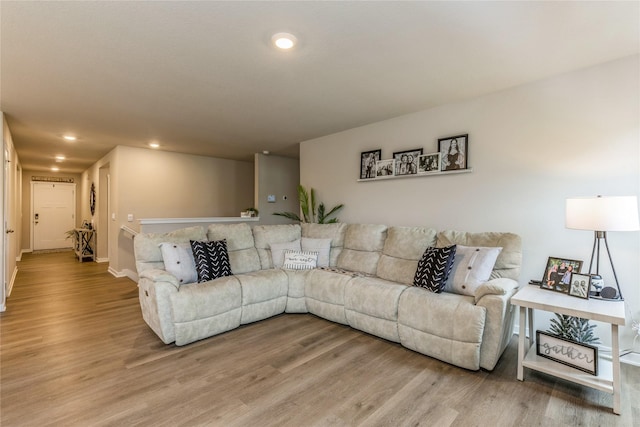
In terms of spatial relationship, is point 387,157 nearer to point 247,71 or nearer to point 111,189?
point 247,71

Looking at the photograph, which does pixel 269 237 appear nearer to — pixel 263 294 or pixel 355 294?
pixel 263 294

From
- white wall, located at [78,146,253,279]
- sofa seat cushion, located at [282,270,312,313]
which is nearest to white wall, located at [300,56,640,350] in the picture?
sofa seat cushion, located at [282,270,312,313]

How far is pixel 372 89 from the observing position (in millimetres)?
2953

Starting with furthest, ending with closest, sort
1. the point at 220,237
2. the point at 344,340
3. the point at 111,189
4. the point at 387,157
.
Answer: the point at 111,189 → the point at 387,157 → the point at 220,237 → the point at 344,340

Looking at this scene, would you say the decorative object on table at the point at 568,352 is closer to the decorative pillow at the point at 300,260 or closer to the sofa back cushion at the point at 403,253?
the sofa back cushion at the point at 403,253

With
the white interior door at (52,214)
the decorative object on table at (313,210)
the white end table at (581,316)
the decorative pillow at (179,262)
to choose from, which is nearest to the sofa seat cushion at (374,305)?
the white end table at (581,316)

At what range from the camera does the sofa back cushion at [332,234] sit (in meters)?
3.84

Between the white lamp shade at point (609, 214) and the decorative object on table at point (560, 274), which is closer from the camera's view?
the white lamp shade at point (609, 214)

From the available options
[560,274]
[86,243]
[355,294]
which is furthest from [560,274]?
[86,243]

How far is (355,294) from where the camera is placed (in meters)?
2.97

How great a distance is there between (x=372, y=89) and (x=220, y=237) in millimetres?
2332

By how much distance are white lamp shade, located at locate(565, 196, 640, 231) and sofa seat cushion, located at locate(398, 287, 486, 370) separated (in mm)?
964

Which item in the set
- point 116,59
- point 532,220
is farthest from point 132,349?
point 532,220

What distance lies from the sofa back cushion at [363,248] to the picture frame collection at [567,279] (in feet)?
5.15
